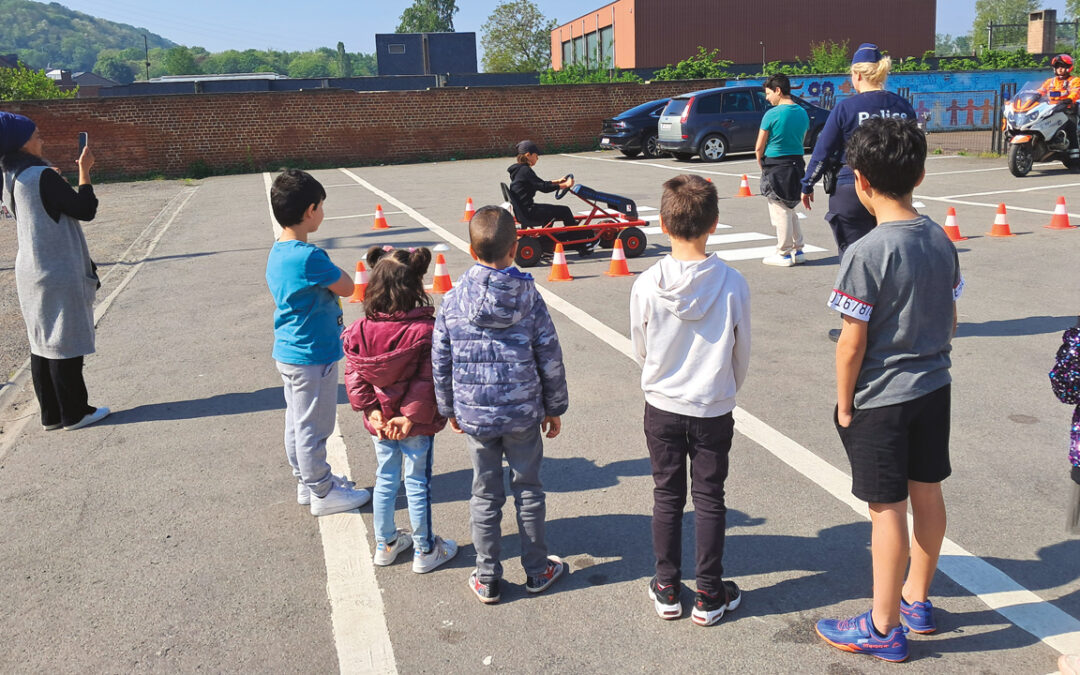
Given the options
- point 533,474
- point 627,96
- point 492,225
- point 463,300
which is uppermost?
point 627,96

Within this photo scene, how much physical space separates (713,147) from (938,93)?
39.6 ft

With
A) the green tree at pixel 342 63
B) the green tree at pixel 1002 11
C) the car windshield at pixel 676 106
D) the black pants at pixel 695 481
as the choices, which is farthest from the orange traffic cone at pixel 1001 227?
the green tree at pixel 342 63

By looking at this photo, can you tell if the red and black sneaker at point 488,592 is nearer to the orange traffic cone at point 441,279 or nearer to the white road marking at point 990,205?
the orange traffic cone at point 441,279

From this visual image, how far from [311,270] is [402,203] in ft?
43.8

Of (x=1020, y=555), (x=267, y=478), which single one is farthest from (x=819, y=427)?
(x=267, y=478)

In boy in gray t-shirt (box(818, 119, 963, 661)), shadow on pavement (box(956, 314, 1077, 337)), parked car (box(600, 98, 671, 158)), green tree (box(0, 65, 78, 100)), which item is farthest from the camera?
green tree (box(0, 65, 78, 100))

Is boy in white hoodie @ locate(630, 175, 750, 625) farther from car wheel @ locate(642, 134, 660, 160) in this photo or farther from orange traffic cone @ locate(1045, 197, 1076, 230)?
car wheel @ locate(642, 134, 660, 160)

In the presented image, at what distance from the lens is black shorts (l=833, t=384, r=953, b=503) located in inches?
109

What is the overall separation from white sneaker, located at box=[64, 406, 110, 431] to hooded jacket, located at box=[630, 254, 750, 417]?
4165mm

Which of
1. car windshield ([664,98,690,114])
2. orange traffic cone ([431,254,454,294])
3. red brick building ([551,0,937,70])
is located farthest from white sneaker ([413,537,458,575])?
red brick building ([551,0,937,70])

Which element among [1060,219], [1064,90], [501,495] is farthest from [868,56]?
[1064,90]

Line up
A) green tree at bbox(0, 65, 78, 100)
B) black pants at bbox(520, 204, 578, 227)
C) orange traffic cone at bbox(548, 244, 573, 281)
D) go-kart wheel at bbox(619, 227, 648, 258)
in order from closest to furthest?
1. orange traffic cone at bbox(548, 244, 573, 281)
2. black pants at bbox(520, 204, 578, 227)
3. go-kart wheel at bbox(619, 227, 648, 258)
4. green tree at bbox(0, 65, 78, 100)

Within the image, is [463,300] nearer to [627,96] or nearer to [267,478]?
[267,478]

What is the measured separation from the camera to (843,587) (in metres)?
3.38
